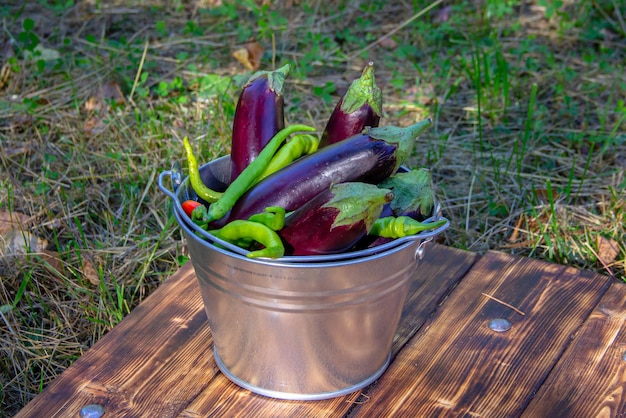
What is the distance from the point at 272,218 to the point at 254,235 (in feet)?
0.14

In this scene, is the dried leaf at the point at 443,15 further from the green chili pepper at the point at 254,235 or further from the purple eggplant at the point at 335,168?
the green chili pepper at the point at 254,235

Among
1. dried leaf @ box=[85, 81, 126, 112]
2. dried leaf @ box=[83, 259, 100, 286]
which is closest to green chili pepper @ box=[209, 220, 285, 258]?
dried leaf @ box=[83, 259, 100, 286]

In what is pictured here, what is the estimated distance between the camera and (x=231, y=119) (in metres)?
2.83

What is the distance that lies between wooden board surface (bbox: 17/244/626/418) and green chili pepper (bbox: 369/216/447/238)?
356 mm

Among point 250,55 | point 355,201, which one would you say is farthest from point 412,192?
point 250,55

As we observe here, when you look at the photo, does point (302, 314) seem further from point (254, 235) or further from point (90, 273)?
point (90, 273)

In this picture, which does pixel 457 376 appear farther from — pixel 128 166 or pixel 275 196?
pixel 128 166

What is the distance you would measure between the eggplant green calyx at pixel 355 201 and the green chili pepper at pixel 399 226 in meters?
0.06

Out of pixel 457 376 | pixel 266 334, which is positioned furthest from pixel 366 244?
pixel 457 376

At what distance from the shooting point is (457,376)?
1548 millimetres

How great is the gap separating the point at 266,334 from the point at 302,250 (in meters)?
0.19

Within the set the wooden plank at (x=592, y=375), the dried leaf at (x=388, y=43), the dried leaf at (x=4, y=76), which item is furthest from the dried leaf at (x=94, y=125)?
the wooden plank at (x=592, y=375)

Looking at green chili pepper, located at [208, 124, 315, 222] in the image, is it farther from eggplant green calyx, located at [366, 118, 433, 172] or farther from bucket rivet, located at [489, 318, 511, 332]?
bucket rivet, located at [489, 318, 511, 332]

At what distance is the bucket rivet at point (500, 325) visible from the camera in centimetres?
170
